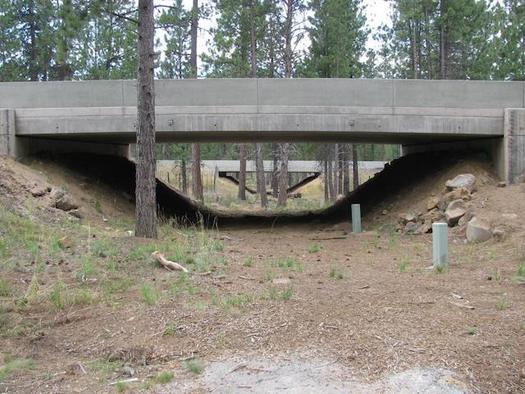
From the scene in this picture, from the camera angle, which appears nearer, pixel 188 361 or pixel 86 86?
pixel 188 361

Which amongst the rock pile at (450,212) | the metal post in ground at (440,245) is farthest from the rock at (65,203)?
the metal post in ground at (440,245)

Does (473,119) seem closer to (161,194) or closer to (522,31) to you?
(161,194)

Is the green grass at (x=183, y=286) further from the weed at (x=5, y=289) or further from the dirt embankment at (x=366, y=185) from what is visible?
the dirt embankment at (x=366, y=185)

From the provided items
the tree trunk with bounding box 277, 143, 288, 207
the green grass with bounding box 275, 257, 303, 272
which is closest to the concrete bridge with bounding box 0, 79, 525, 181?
the green grass with bounding box 275, 257, 303, 272

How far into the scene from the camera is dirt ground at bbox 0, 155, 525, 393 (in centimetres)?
441

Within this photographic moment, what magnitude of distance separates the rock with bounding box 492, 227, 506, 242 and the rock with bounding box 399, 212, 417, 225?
2865 millimetres

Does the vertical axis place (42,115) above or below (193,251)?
above

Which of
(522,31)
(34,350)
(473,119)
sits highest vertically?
(522,31)

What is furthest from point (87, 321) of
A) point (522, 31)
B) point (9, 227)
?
point (522, 31)

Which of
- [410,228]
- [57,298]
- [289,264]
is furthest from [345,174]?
[57,298]

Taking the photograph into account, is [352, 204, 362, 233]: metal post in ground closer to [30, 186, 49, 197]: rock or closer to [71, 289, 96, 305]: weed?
[30, 186, 49, 197]: rock

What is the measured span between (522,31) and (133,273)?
21.4 m

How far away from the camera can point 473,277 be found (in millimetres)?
7531

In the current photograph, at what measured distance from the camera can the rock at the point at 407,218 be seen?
13109 mm
